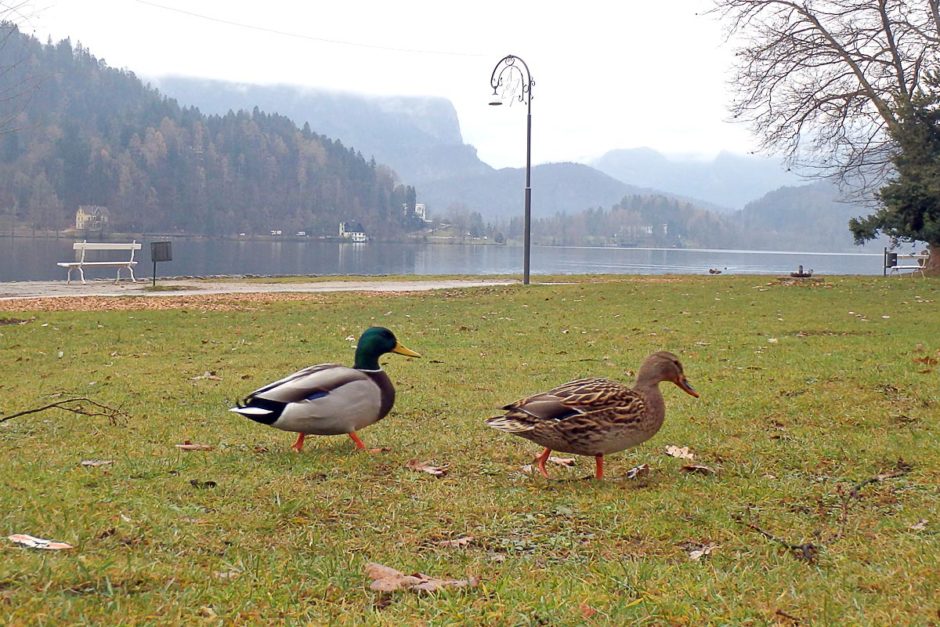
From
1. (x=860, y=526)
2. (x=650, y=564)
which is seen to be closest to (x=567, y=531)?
(x=650, y=564)

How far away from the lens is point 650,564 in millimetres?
4047

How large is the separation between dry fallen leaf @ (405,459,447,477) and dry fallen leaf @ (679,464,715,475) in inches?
63.2

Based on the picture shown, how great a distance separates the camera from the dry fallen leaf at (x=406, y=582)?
3613mm

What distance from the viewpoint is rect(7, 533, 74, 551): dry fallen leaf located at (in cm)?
382

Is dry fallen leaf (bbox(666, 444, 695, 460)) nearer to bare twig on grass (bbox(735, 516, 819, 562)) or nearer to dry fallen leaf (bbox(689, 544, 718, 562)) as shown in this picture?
bare twig on grass (bbox(735, 516, 819, 562))

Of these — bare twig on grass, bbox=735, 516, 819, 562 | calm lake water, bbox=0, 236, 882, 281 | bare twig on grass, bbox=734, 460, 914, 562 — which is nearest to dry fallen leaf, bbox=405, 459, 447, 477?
bare twig on grass, bbox=734, 460, 914, 562

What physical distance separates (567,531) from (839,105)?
3209 centimetres

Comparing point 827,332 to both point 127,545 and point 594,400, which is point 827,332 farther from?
point 127,545

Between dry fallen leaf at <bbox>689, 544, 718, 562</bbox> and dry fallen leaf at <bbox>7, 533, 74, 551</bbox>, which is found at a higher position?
dry fallen leaf at <bbox>7, 533, 74, 551</bbox>

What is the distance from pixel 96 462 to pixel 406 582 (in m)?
3.19

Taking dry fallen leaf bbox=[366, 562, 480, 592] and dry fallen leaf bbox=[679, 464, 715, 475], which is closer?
dry fallen leaf bbox=[366, 562, 480, 592]

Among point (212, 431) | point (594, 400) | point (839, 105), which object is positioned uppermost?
point (839, 105)

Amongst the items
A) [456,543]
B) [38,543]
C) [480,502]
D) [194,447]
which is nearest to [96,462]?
[194,447]

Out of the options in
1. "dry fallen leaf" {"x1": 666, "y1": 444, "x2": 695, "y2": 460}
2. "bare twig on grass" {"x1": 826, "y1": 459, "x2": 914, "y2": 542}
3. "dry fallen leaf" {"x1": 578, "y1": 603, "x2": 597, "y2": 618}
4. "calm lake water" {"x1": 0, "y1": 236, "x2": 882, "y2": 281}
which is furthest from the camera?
"calm lake water" {"x1": 0, "y1": 236, "x2": 882, "y2": 281}
